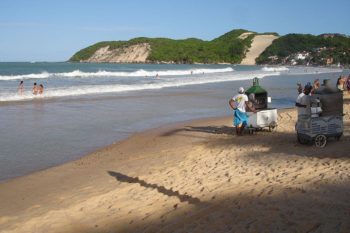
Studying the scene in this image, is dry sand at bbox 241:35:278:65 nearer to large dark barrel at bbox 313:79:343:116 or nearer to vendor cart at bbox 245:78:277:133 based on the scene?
vendor cart at bbox 245:78:277:133

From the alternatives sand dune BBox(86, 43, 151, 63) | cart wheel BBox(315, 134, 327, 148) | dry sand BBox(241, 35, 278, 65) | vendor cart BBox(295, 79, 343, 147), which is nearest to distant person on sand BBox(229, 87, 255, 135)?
vendor cart BBox(295, 79, 343, 147)

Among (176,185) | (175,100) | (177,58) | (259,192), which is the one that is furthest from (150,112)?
(177,58)

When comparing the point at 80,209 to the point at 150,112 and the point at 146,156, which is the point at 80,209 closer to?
the point at 146,156

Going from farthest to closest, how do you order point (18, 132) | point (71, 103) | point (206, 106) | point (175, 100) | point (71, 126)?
point (175, 100) < point (71, 103) < point (206, 106) < point (71, 126) < point (18, 132)

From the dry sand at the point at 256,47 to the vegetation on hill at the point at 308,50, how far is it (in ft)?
11.2

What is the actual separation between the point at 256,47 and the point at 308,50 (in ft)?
98.1

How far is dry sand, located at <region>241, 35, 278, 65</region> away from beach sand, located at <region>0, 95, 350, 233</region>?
13792 cm

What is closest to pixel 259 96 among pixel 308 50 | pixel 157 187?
pixel 157 187

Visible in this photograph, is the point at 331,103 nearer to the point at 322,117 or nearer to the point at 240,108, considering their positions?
the point at 322,117

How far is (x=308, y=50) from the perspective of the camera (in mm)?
137375

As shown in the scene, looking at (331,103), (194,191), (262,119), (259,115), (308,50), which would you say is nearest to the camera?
(194,191)

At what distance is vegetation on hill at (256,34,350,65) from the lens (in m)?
116

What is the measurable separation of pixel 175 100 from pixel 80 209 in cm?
1778

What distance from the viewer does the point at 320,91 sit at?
9.61 meters
